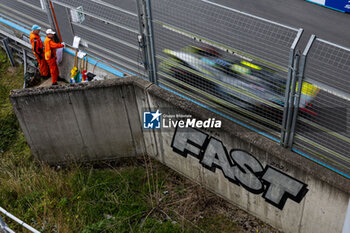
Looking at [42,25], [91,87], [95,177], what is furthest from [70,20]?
[95,177]

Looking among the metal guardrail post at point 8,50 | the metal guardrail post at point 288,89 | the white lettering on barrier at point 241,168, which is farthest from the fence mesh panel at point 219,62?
the metal guardrail post at point 8,50

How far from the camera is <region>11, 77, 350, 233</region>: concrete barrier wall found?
6598 millimetres

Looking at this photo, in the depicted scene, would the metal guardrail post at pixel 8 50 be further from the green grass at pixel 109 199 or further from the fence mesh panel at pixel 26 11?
the green grass at pixel 109 199

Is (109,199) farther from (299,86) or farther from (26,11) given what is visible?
(26,11)

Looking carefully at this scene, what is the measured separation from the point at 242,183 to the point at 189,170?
130 centimetres

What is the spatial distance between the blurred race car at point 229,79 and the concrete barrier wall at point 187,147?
1.25 feet

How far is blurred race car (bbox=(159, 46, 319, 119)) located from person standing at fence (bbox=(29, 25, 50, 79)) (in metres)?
3.75

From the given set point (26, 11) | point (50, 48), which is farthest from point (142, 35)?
point (26, 11)

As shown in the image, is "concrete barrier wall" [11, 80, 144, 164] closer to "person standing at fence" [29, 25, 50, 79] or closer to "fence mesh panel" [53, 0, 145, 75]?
"fence mesh panel" [53, 0, 145, 75]

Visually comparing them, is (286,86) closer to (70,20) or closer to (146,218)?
(146,218)

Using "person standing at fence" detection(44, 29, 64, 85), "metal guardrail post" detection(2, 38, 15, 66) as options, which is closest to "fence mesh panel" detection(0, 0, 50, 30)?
"person standing at fence" detection(44, 29, 64, 85)

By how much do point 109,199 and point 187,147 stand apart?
5.86ft

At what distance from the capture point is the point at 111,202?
805cm

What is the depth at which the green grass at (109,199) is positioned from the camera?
7.65 m
